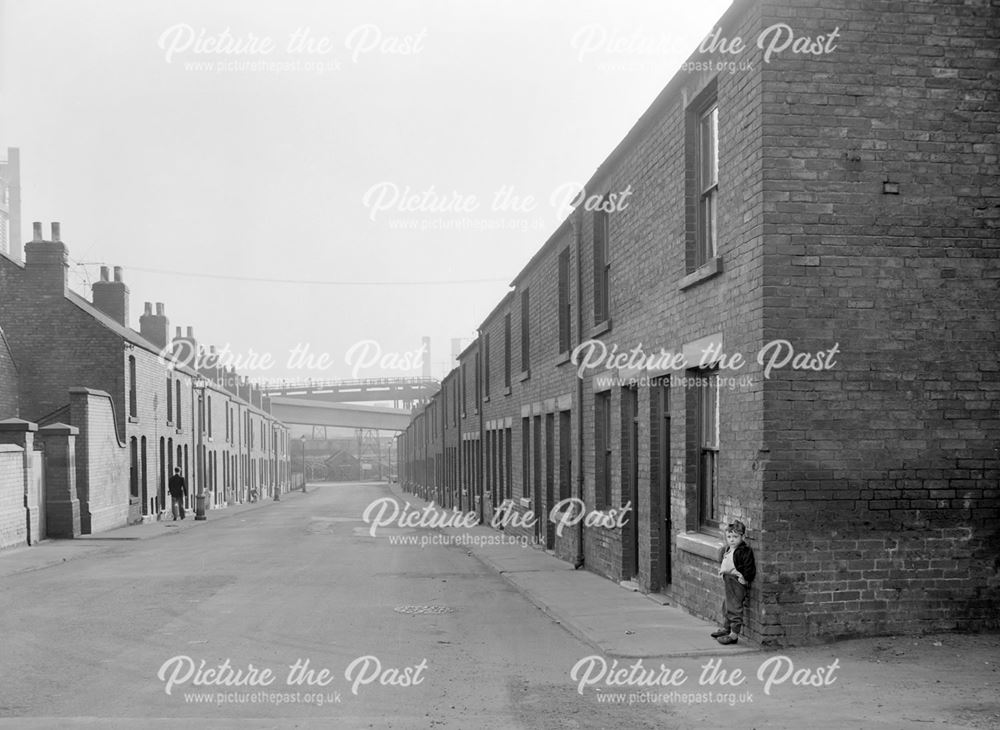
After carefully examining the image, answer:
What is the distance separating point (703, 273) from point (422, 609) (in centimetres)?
578

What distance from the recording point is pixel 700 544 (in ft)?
34.1

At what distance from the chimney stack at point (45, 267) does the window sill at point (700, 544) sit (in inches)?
1028

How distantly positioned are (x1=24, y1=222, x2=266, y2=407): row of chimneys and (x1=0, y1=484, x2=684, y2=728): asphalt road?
16.2 m

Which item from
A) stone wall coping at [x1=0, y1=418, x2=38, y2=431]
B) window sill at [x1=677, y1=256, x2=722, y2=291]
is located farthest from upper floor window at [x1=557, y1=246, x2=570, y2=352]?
stone wall coping at [x1=0, y1=418, x2=38, y2=431]

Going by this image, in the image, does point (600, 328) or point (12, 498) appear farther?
point (12, 498)

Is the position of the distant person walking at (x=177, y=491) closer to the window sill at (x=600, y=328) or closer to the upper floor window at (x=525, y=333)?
the upper floor window at (x=525, y=333)

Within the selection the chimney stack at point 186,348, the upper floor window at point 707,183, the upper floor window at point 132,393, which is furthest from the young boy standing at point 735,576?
the chimney stack at point 186,348


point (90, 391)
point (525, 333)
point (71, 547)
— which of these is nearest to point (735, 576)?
point (525, 333)

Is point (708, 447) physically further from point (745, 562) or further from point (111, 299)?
point (111, 299)

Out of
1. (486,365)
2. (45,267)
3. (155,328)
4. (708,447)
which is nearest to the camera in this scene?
(708,447)

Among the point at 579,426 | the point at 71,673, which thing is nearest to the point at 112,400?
the point at 579,426

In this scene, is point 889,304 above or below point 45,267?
below

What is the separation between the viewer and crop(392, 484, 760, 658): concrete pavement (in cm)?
920

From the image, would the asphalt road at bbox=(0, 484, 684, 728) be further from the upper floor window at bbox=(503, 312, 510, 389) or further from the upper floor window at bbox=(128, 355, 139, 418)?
the upper floor window at bbox=(128, 355, 139, 418)
